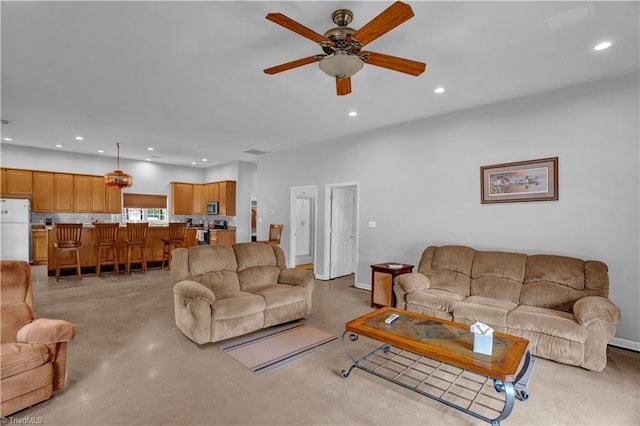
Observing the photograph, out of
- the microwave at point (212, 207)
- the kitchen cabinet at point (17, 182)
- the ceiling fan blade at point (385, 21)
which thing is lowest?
the microwave at point (212, 207)

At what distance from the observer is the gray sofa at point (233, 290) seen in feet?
10.5

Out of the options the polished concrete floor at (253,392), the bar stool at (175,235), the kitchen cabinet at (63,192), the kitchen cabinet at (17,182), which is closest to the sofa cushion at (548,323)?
the polished concrete floor at (253,392)

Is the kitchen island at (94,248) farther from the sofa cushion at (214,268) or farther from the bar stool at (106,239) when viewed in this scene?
the sofa cushion at (214,268)

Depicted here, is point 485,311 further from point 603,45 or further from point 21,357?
point 21,357

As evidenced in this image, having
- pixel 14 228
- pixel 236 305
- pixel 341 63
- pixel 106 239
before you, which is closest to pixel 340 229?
pixel 236 305

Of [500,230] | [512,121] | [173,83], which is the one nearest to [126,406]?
[173,83]

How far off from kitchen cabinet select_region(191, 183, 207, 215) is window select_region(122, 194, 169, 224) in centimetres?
84

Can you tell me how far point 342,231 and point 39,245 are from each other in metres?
7.37

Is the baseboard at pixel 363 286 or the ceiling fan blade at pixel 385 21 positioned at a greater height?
the ceiling fan blade at pixel 385 21

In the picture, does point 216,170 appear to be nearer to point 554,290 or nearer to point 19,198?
point 19,198

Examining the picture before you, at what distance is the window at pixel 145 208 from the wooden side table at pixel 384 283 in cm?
791

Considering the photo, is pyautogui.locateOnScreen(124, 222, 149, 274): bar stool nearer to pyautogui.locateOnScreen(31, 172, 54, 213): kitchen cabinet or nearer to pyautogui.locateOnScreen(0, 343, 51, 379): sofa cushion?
pyautogui.locateOnScreen(31, 172, 54, 213): kitchen cabinet

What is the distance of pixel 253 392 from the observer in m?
2.42

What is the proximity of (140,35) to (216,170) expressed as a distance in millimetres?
7843
